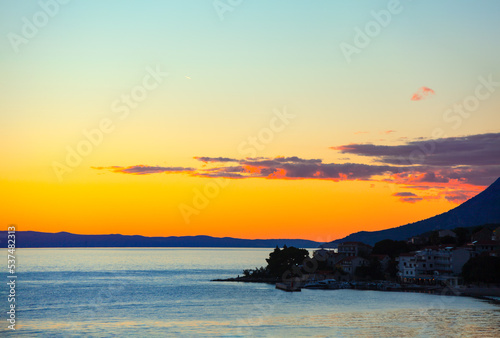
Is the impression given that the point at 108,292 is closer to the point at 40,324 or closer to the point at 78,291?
the point at 78,291

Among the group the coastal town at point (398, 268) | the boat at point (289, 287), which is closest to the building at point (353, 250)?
the coastal town at point (398, 268)

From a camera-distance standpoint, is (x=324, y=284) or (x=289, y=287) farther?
(x=324, y=284)

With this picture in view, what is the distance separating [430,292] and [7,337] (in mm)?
70402

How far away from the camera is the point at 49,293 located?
103188 millimetres

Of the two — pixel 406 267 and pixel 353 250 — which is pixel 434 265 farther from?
pixel 353 250

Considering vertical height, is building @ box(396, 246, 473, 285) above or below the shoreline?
above

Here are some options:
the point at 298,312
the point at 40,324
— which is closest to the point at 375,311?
the point at 298,312

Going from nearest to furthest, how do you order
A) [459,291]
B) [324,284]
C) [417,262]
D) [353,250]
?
[459,291] → [324,284] → [417,262] → [353,250]

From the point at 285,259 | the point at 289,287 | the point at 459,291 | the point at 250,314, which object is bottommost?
the point at 250,314

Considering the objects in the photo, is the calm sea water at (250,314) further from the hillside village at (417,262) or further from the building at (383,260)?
the building at (383,260)

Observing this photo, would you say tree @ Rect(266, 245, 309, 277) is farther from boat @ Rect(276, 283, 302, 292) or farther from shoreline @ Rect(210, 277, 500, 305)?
shoreline @ Rect(210, 277, 500, 305)

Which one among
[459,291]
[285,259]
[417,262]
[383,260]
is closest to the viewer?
[459,291]

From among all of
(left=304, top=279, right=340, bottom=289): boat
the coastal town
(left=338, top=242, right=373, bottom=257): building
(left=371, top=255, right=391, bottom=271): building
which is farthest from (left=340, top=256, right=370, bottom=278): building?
(left=338, top=242, right=373, bottom=257): building

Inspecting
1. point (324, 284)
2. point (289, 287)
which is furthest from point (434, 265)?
point (289, 287)
